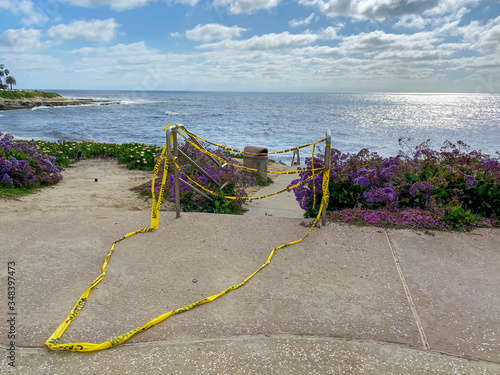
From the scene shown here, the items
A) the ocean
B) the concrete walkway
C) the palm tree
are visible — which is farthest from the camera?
the palm tree

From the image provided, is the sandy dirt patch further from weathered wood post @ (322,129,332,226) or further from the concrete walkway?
weathered wood post @ (322,129,332,226)

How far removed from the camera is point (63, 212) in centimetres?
522

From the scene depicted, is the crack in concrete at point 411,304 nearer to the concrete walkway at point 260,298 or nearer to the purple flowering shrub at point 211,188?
the concrete walkway at point 260,298

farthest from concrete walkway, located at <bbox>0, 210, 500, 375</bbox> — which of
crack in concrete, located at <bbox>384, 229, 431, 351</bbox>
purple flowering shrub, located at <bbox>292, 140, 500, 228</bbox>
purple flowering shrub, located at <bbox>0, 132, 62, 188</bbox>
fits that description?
purple flowering shrub, located at <bbox>0, 132, 62, 188</bbox>

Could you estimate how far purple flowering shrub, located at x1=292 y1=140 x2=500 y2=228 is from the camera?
4.89 m

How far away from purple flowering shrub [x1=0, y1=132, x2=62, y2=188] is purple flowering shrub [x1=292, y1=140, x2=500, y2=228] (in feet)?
16.9

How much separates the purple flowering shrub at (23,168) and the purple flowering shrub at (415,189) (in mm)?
5141

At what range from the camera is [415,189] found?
498 cm

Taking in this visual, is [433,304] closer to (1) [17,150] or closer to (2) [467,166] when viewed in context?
(2) [467,166]

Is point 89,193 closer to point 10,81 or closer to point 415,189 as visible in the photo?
point 415,189

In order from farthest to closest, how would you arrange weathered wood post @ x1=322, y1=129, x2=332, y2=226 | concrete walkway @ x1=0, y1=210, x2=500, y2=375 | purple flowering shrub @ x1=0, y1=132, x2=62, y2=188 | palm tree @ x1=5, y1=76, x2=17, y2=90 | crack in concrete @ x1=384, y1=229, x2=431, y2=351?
palm tree @ x1=5, y1=76, x2=17, y2=90 < purple flowering shrub @ x1=0, y1=132, x2=62, y2=188 < weathered wood post @ x1=322, y1=129, x2=332, y2=226 < crack in concrete @ x1=384, y1=229, x2=431, y2=351 < concrete walkway @ x1=0, y1=210, x2=500, y2=375

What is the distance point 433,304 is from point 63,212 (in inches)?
191

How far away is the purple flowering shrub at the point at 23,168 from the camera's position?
6.51 metres

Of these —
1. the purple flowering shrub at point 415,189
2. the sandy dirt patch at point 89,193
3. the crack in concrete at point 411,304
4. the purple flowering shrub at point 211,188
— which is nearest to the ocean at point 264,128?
the sandy dirt patch at point 89,193
